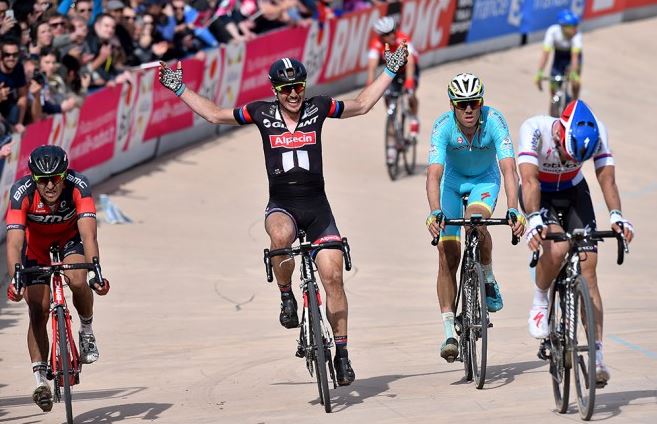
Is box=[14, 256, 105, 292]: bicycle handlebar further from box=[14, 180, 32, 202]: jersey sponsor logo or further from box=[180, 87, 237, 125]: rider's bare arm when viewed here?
box=[180, 87, 237, 125]: rider's bare arm

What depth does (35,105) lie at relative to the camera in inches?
621

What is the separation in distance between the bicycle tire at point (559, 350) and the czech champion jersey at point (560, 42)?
14.3m

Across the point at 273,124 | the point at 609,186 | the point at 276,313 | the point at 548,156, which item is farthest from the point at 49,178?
the point at 276,313

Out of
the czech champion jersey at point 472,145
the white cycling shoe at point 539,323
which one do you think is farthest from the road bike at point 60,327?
the white cycling shoe at point 539,323

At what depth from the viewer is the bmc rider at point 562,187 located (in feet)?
27.9

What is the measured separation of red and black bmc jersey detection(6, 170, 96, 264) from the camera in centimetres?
907

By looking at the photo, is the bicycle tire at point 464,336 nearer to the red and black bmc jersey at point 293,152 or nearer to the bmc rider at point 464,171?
the bmc rider at point 464,171

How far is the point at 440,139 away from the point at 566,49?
44.8 feet

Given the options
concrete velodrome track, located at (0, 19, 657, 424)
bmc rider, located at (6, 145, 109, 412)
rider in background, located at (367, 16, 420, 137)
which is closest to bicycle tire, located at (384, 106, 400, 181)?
concrete velodrome track, located at (0, 19, 657, 424)

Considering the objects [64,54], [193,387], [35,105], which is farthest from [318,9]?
[193,387]

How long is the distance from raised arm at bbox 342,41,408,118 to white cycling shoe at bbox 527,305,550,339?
5.78 feet

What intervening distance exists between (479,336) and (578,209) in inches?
42.5

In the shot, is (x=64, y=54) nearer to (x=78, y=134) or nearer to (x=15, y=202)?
(x=78, y=134)

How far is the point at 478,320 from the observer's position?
9531mm
